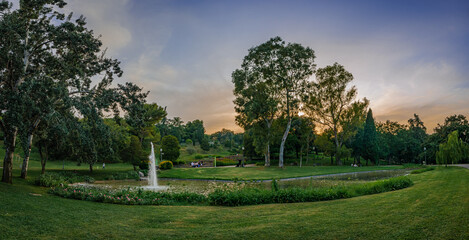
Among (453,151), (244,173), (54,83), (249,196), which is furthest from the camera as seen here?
(244,173)

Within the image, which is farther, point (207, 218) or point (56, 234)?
point (207, 218)

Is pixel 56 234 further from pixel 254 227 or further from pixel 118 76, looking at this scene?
pixel 118 76

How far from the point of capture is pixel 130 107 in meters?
14.2

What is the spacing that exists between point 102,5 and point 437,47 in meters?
16.5

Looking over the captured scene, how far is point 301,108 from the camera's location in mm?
37719

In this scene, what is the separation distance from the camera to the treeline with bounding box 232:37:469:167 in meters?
34.2

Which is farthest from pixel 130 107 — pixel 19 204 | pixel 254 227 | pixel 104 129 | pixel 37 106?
pixel 254 227

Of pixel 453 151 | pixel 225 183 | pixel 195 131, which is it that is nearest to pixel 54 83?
pixel 225 183

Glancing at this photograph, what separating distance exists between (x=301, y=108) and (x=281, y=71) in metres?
6.76

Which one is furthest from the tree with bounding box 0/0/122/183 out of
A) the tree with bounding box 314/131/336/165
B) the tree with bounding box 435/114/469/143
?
the tree with bounding box 435/114/469/143

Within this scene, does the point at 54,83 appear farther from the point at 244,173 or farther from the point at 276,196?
the point at 244,173

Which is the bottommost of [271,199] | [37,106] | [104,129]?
[271,199]

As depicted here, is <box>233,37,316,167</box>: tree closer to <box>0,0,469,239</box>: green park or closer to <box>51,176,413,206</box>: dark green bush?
<box>0,0,469,239</box>: green park

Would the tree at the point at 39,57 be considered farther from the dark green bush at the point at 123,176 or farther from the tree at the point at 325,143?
the tree at the point at 325,143
